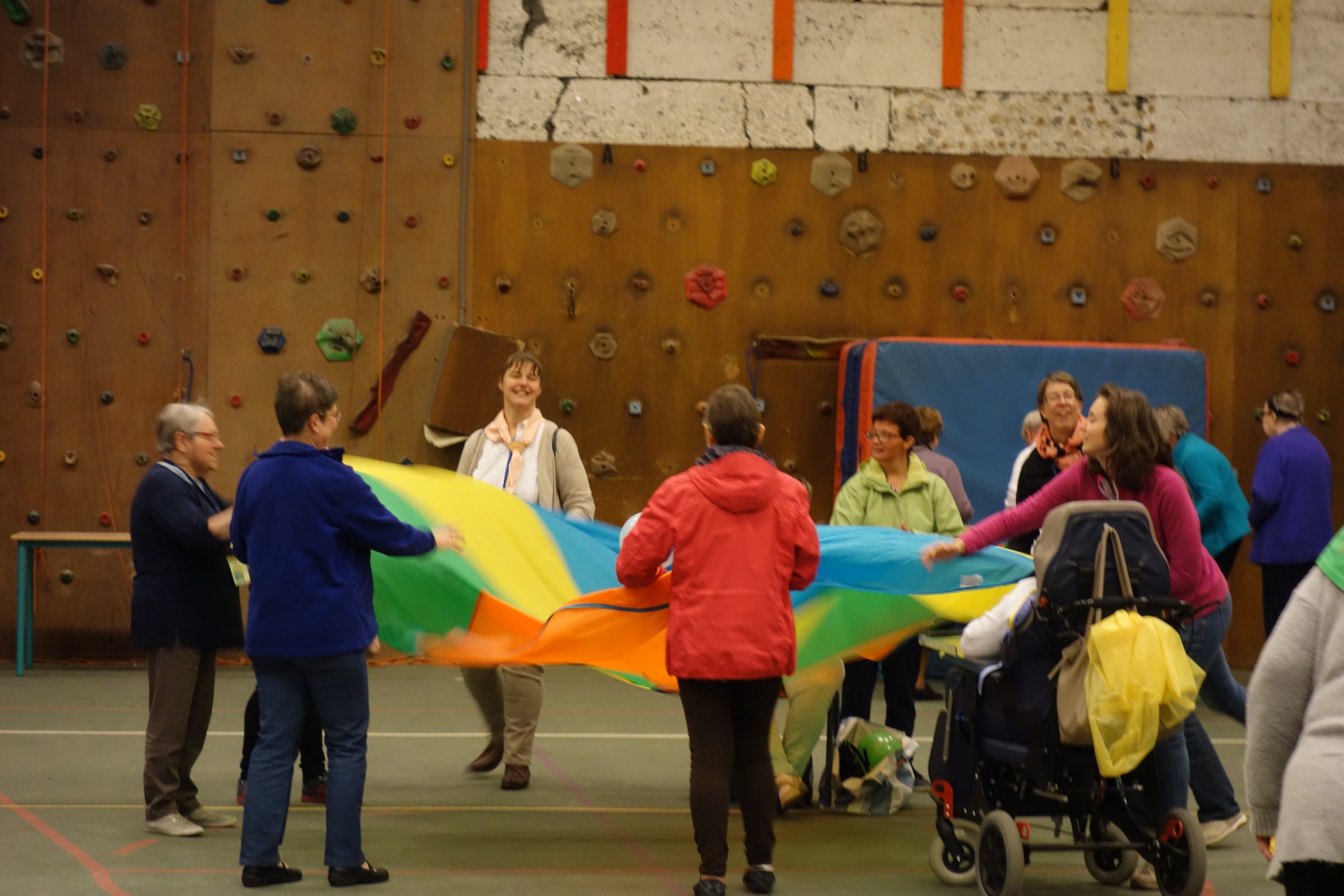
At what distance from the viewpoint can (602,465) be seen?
31.1 ft

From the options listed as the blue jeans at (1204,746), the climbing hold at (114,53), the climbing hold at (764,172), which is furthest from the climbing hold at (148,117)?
the blue jeans at (1204,746)

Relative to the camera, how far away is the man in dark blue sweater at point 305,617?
4.42m

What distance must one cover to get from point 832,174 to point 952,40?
1196 mm

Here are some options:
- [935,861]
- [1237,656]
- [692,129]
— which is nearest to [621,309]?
[692,129]

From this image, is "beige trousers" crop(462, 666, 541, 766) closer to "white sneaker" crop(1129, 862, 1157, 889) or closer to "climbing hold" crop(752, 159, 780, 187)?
"white sneaker" crop(1129, 862, 1157, 889)

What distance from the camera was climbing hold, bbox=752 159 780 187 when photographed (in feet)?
31.3

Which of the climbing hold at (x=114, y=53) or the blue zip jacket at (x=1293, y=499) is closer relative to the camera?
the blue zip jacket at (x=1293, y=499)

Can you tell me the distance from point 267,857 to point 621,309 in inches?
217

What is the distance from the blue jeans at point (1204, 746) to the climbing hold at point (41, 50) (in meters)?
7.73

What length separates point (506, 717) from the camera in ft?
20.2

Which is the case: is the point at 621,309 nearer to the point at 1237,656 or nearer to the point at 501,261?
the point at 501,261

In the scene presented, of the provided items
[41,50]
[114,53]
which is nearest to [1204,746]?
[114,53]

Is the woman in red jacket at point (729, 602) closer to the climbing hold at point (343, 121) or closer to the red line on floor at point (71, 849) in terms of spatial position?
the red line on floor at point (71, 849)

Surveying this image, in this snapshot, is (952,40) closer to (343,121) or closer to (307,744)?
(343,121)
